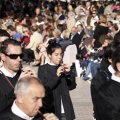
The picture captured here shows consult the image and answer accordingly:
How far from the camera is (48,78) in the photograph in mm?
5043

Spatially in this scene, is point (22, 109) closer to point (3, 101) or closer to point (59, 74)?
point (3, 101)

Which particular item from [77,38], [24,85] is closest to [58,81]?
[24,85]

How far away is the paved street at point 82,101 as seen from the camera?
8195 mm

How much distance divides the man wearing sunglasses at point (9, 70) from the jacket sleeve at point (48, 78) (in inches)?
24.2

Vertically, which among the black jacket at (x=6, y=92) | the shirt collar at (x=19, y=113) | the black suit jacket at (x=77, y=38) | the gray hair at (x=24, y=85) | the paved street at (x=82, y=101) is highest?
the gray hair at (x=24, y=85)

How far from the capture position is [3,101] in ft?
12.5

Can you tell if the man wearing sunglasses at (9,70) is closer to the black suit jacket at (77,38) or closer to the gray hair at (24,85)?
the gray hair at (24,85)

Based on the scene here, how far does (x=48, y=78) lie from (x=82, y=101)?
4.36m

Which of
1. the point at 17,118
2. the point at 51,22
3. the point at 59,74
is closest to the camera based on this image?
the point at 17,118

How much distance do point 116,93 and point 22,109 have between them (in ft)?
3.39

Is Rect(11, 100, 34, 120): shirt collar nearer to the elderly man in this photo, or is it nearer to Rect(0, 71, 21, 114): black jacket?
the elderly man

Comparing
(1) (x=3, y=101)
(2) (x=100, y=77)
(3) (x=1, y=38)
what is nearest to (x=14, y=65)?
(1) (x=3, y=101)

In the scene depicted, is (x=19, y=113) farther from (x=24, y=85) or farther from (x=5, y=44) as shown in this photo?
(x=5, y=44)

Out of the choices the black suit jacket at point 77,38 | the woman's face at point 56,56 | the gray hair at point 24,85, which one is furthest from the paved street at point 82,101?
the gray hair at point 24,85
